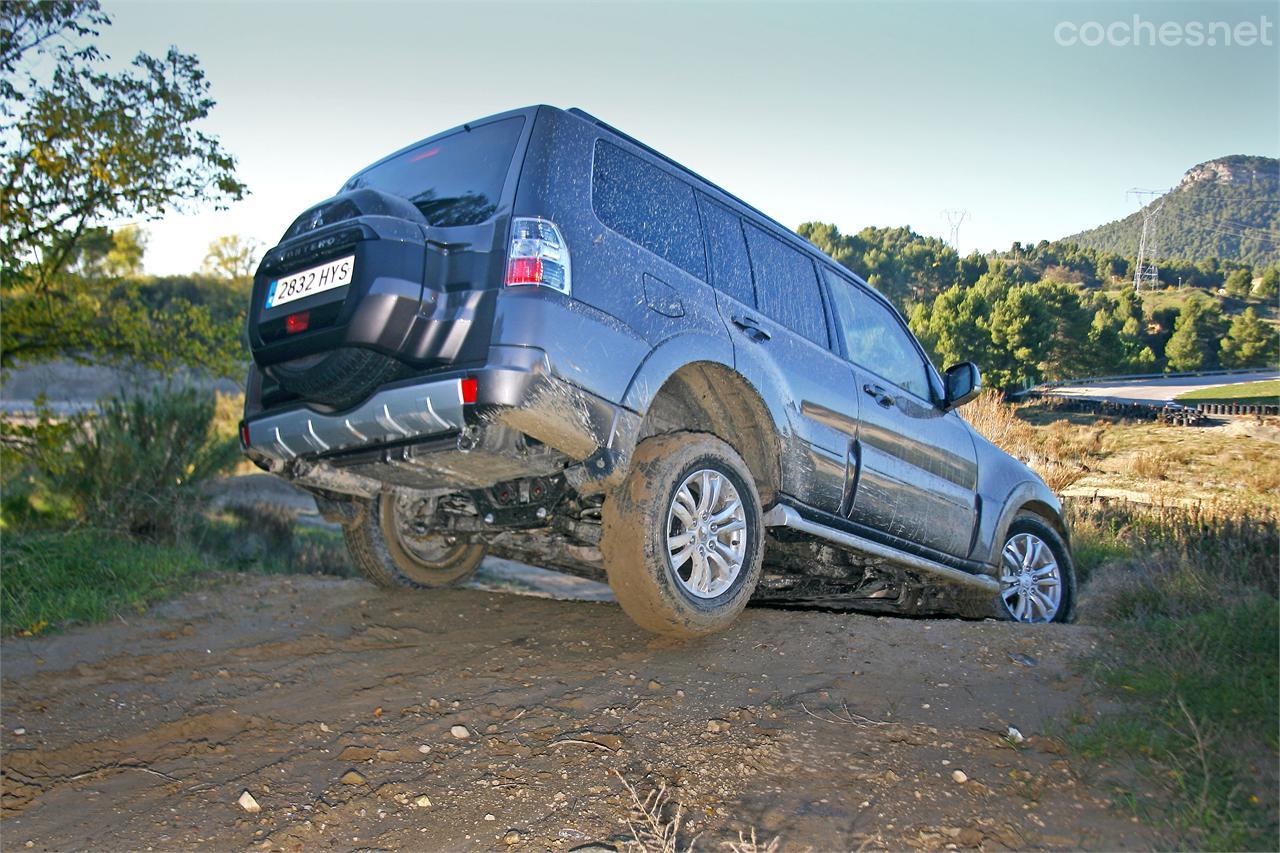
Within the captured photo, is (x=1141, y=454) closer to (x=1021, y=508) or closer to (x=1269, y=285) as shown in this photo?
(x=1021, y=508)

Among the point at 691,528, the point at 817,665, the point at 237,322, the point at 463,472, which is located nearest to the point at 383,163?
the point at 463,472

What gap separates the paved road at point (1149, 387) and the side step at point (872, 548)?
1795 millimetres

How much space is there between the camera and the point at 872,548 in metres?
4.33

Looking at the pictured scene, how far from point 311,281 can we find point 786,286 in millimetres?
2248

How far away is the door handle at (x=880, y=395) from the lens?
14.9ft

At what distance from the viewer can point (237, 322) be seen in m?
9.58

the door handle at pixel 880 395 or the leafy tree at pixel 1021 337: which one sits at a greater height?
the leafy tree at pixel 1021 337

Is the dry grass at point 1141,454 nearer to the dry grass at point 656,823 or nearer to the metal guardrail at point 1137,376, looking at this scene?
the metal guardrail at point 1137,376

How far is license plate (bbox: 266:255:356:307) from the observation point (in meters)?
3.10

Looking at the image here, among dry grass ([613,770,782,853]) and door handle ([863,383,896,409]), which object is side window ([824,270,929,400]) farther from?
dry grass ([613,770,782,853])

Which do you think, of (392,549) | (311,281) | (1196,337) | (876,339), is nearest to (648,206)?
(311,281)

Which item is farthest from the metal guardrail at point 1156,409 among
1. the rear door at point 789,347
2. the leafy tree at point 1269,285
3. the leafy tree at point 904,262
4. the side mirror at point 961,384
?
the rear door at point 789,347

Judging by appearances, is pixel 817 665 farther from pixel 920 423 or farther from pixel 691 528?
pixel 920 423

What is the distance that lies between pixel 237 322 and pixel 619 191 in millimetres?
7471
